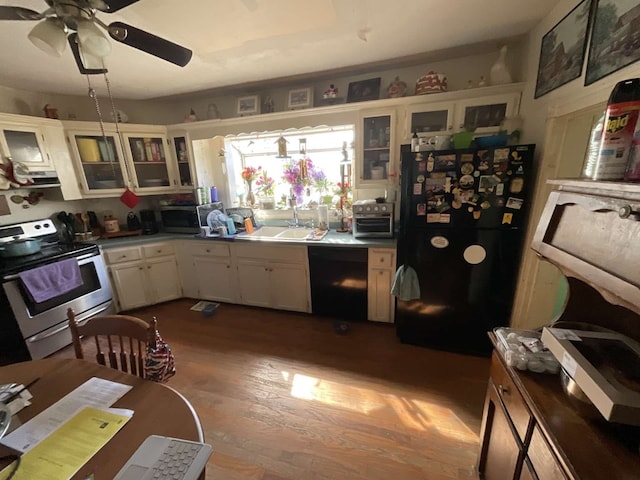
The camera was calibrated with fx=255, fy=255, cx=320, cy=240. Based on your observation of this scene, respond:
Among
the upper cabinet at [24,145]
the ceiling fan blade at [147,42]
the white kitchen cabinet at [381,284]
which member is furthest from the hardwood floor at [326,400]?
the ceiling fan blade at [147,42]

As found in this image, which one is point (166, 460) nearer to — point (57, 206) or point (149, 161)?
point (149, 161)

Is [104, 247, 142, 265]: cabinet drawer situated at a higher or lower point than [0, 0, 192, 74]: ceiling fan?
lower

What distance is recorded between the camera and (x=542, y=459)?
0.75 m

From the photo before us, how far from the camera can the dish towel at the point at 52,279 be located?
2.06 meters

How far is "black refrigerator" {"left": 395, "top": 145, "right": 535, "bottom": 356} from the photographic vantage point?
1715 mm

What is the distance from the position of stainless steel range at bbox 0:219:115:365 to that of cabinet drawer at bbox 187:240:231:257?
2.87 feet

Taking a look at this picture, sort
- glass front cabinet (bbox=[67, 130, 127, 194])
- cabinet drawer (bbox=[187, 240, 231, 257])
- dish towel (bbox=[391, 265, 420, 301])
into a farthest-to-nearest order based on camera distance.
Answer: cabinet drawer (bbox=[187, 240, 231, 257]), glass front cabinet (bbox=[67, 130, 127, 194]), dish towel (bbox=[391, 265, 420, 301])

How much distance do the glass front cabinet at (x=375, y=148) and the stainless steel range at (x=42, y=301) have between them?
2.81 m

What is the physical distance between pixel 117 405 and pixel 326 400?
125 cm

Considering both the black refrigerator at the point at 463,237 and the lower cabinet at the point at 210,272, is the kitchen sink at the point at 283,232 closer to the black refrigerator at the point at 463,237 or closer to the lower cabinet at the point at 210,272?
the lower cabinet at the point at 210,272

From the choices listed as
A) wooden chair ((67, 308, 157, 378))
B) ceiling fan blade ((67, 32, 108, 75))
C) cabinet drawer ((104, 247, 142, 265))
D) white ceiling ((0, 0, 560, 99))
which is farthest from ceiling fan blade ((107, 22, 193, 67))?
cabinet drawer ((104, 247, 142, 265))

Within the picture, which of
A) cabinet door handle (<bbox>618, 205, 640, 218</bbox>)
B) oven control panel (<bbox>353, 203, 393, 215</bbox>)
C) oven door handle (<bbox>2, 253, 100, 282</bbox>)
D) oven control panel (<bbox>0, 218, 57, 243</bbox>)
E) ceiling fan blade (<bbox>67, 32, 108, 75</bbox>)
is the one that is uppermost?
ceiling fan blade (<bbox>67, 32, 108, 75</bbox>)

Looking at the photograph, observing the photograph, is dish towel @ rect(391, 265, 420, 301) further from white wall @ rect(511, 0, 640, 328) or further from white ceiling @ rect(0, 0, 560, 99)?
white ceiling @ rect(0, 0, 560, 99)

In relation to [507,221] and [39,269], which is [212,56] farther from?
[507,221]
